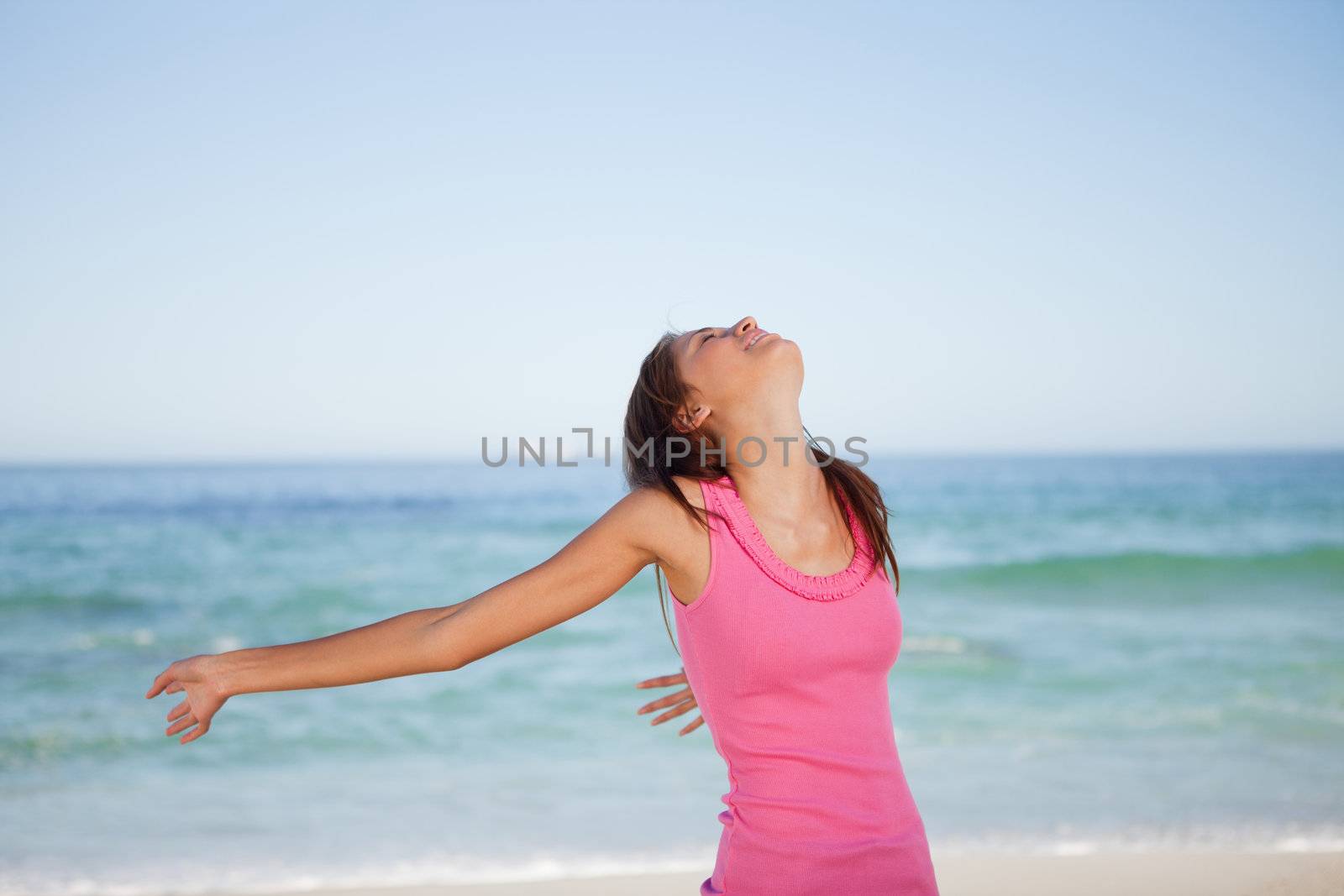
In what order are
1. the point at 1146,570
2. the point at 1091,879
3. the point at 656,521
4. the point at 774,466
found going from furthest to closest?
the point at 1146,570 < the point at 1091,879 < the point at 774,466 < the point at 656,521

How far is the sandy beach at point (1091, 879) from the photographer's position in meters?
3.79

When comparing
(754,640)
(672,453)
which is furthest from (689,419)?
(754,640)

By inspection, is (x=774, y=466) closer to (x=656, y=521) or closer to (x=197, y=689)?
(x=656, y=521)

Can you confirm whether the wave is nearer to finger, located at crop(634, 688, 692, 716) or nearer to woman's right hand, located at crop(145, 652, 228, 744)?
finger, located at crop(634, 688, 692, 716)

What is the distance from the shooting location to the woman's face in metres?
2.16

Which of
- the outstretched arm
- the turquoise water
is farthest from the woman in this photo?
the turquoise water

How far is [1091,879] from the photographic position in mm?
3914

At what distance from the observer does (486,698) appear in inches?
293

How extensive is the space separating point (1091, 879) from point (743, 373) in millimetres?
2913

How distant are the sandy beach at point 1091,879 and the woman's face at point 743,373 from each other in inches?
95.9

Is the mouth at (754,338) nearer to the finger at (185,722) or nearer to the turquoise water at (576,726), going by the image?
the finger at (185,722)

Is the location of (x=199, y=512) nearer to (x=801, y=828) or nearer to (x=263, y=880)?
(x=263, y=880)

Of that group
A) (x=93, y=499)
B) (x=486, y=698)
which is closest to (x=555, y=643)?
(x=486, y=698)

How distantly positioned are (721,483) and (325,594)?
39.3 ft
